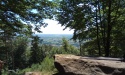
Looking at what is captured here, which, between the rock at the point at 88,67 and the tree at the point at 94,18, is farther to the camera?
the tree at the point at 94,18

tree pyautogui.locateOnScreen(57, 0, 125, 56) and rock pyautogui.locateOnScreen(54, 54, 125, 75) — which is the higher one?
tree pyautogui.locateOnScreen(57, 0, 125, 56)

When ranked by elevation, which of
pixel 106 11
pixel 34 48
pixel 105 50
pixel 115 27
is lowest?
pixel 34 48

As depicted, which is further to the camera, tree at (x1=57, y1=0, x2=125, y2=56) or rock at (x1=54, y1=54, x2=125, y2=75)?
tree at (x1=57, y1=0, x2=125, y2=56)

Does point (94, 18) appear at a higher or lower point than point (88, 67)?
higher

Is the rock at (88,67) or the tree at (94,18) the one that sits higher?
the tree at (94,18)

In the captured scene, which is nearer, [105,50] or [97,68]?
[97,68]

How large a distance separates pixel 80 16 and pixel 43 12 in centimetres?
553

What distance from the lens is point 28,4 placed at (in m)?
13.1

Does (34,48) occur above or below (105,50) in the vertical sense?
below

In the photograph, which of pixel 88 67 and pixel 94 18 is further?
pixel 94 18

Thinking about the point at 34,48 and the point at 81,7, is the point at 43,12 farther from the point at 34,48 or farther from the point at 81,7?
the point at 34,48

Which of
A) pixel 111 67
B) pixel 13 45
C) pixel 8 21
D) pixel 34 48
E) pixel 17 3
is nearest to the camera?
pixel 111 67

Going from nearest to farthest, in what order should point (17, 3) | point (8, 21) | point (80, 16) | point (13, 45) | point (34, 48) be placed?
point (17, 3) → point (8, 21) → point (80, 16) → point (34, 48) → point (13, 45)

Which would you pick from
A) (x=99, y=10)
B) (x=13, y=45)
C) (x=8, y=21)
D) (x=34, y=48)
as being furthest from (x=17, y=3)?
(x=13, y=45)
